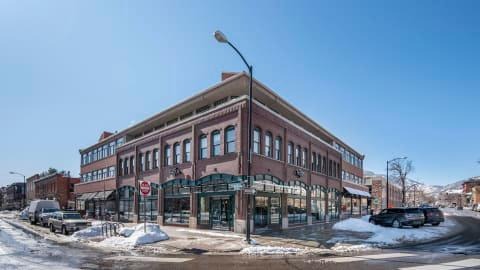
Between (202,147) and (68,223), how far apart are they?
1080 centimetres

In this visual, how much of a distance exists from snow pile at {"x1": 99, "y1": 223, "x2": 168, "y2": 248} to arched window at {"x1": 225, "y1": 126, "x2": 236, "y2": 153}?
8052 millimetres

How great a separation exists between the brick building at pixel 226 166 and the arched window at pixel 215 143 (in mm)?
75

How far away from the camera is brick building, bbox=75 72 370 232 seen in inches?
1053

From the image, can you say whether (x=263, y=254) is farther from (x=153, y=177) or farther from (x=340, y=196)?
(x=340, y=196)

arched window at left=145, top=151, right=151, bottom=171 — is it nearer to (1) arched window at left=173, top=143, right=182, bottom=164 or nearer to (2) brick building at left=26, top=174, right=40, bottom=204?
(1) arched window at left=173, top=143, right=182, bottom=164

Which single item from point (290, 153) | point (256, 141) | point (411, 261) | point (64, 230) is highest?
point (256, 141)

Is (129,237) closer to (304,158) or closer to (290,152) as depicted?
(290,152)

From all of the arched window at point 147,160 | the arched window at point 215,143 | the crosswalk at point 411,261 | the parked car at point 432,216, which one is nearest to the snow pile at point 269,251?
the crosswalk at point 411,261

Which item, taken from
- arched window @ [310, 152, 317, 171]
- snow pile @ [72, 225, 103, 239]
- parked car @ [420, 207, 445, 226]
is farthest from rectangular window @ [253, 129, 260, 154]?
parked car @ [420, 207, 445, 226]

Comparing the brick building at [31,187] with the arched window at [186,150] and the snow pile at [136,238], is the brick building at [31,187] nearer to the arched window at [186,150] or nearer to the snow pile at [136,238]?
the arched window at [186,150]

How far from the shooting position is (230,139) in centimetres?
2714

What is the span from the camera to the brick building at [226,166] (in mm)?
26734

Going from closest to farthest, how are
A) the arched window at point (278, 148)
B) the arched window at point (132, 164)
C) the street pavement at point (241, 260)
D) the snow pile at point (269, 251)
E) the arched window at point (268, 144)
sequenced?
the street pavement at point (241, 260), the snow pile at point (269, 251), the arched window at point (268, 144), the arched window at point (278, 148), the arched window at point (132, 164)

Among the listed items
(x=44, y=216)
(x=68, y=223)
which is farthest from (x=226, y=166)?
(x=44, y=216)
